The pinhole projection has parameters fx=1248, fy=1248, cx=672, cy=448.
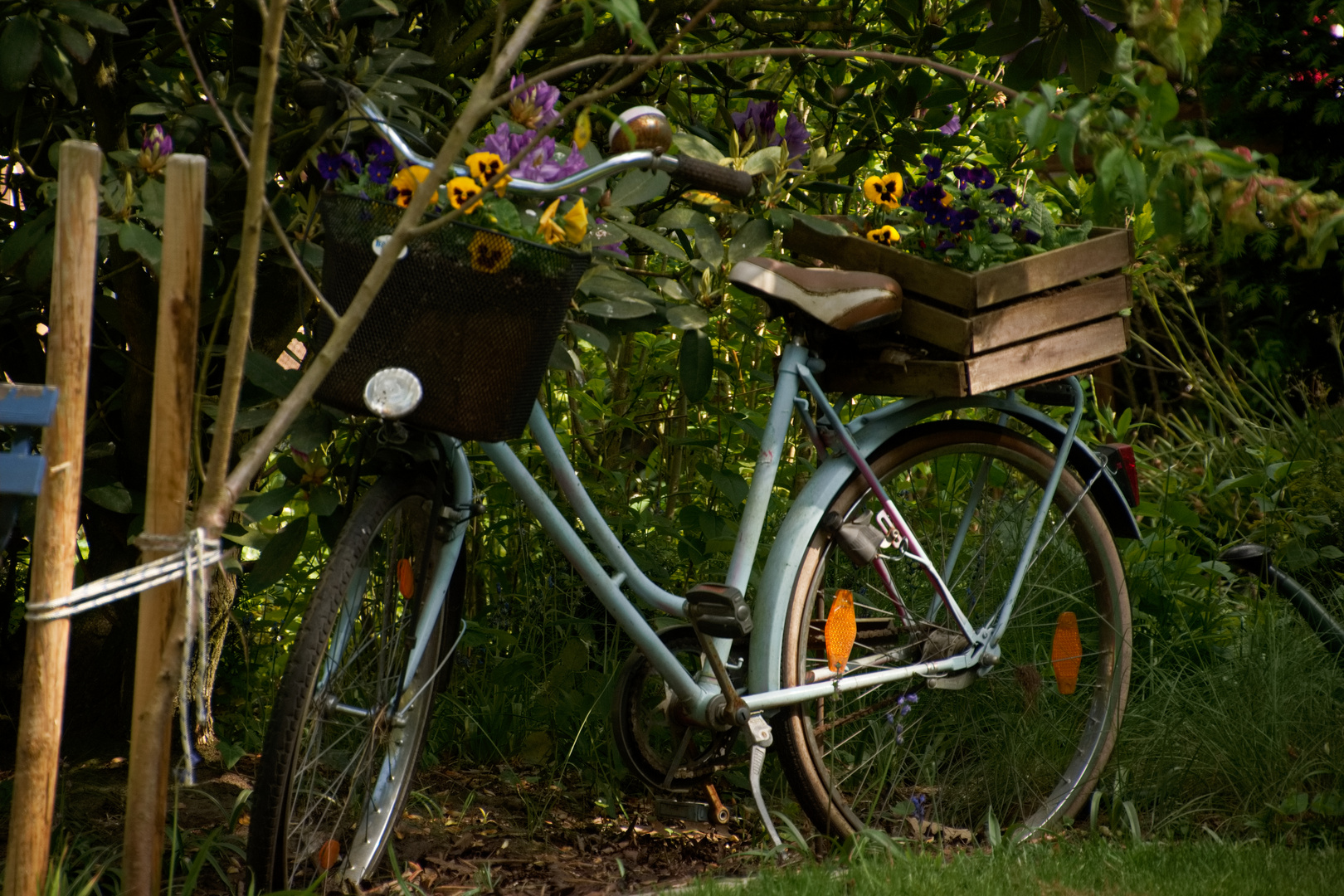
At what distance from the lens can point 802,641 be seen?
7.53ft

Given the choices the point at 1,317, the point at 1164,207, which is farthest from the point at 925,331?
the point at 1,317

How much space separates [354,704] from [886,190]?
4.53 feet

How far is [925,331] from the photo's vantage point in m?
2.30

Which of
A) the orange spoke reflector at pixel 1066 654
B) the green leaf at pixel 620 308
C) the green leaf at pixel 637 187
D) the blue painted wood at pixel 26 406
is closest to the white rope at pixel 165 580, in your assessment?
the blue painted wood at pixel 26 406

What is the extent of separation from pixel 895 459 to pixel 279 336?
1.27 metres

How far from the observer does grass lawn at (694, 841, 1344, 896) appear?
2059mm

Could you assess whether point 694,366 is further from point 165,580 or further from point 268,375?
point 165,580

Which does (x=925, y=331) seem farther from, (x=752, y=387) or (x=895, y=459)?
(x=752, y=387)

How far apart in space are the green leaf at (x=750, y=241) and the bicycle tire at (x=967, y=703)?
47 cm

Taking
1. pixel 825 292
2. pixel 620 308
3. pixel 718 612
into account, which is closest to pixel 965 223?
pixel 825 292

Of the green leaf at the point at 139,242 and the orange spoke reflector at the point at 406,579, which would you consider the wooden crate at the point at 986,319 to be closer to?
the orange spoke reflector at the point at 406,579

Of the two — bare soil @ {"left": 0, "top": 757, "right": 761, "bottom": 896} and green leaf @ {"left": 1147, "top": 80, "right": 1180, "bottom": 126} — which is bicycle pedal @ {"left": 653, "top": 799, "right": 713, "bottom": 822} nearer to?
bare soil @ {"left": 0, "top": 757, "right": 761, "bottom": 896}

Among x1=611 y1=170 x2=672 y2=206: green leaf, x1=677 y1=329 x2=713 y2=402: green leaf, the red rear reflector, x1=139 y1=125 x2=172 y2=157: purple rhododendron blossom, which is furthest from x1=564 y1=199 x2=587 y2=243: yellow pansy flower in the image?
the red rear reflector

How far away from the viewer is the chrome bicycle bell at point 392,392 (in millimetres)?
A: 1675
